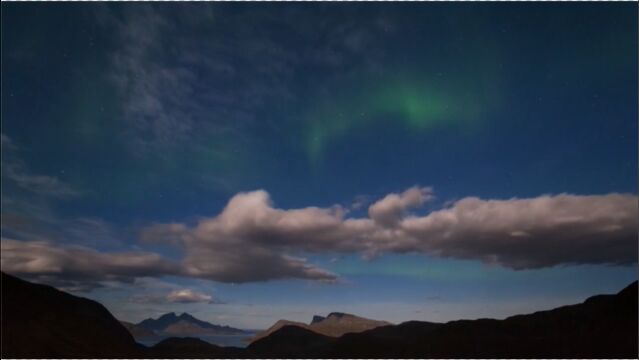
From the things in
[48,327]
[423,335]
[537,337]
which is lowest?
[537,337]

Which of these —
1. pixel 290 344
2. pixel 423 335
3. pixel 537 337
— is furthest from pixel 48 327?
pixel 537 337

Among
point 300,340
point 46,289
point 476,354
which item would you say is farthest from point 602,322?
point 46,289

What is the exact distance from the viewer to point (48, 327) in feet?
218

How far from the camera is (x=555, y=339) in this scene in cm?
7131

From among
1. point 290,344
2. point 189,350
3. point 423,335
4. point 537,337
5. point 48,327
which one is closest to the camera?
point 48,327

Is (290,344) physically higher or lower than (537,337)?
lower

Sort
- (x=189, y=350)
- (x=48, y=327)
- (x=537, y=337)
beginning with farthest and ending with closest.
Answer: (x=189, y=350)
(x=537, y=337)
(x=48, y=327)

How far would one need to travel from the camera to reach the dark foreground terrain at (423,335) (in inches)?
2468

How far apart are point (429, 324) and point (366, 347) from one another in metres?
22.8

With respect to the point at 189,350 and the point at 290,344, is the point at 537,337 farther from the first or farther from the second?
the point at 189,350

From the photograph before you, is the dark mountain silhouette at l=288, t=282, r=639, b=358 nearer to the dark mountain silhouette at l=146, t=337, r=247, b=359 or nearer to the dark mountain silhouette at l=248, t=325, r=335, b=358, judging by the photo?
the dark mountain silhouette at l=248, t=325, r=335, b=358

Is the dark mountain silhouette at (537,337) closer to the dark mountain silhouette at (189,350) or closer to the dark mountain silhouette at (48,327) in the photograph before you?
the dark mountain silhouette at (189,350)

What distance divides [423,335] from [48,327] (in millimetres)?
69855

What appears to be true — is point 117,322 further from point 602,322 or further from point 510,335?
point 602,322
